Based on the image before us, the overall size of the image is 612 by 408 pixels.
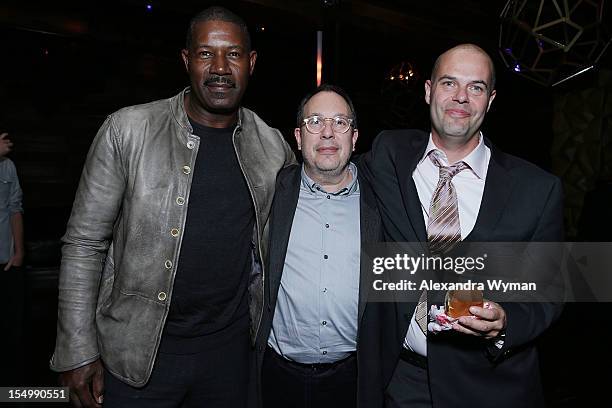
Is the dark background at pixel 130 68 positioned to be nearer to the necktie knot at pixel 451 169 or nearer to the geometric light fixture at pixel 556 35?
the geometric light fixture at pixel 556 35

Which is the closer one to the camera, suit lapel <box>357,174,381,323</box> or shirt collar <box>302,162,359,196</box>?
suit lapel <box>357,174,381,323</box>

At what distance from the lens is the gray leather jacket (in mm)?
1568

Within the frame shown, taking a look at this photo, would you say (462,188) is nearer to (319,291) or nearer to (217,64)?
(319,291)

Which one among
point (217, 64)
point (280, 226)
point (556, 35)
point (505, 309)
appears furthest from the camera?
point (556, 35)

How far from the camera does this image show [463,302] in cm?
129

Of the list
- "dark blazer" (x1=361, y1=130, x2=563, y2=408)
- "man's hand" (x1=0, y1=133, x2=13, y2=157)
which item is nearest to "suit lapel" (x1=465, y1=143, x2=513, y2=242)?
"dark blazer" (x1=361, y1=130, x2=563, y2=408)

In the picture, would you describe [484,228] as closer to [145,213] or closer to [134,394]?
[145,213]

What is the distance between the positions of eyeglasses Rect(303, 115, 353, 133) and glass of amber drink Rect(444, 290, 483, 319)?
32.0 inches

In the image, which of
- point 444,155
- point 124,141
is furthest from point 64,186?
point 444,155

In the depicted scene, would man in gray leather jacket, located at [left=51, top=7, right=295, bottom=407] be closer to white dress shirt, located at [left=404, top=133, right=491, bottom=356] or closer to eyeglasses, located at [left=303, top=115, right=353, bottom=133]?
eyeglasses, located at [left=303, top=115, right=353, bottom=133]

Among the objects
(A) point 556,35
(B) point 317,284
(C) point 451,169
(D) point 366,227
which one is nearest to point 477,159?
(C) point 451,169

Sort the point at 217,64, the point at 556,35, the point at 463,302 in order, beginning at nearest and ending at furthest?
1. the point at 463,302
2. the point at 217,64
3. the point at 556,35

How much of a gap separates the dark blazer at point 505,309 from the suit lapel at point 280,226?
35 cm

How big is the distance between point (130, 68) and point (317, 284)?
5010mm
